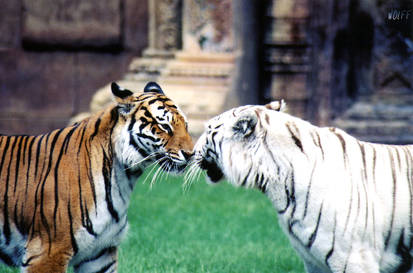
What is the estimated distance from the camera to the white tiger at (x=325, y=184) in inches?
187

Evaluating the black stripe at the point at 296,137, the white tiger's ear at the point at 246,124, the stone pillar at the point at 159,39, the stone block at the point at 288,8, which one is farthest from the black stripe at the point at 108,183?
the stone block at the point at 288,8

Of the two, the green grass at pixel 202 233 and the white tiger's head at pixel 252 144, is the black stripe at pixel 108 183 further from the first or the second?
the white tiger's head at pixel 252 144

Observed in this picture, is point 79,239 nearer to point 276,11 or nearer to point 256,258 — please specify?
Result: point 256,258

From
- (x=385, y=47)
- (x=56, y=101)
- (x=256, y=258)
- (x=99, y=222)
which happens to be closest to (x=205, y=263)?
(x=256, y=258)

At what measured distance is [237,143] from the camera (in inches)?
196

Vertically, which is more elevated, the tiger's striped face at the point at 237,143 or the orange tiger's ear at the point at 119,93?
the orange tiger's ear at the point at 119,93

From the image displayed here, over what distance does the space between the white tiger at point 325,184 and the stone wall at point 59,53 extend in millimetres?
7638

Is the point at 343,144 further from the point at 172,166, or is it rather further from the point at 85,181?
the point at 85,181

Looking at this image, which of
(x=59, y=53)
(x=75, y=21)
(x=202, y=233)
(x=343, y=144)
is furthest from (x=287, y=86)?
(x=343, y=144)

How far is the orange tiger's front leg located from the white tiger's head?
102 cm

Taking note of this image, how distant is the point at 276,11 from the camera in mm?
11398

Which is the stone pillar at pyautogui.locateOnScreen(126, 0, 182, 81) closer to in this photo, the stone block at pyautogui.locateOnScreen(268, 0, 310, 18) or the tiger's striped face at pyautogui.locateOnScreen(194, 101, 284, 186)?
the stone block at pyautogui.locateOnScreen(268, 0, 310, 18)

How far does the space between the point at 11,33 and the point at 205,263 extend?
23.0 ft

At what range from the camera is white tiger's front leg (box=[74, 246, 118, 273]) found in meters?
5.30
